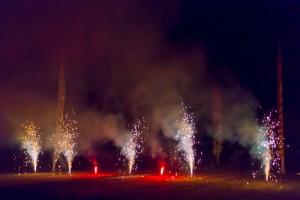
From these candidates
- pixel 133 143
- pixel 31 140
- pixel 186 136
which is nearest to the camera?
pixel 186 136

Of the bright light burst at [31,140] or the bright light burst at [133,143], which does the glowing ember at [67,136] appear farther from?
the bright light burst at [133,143]

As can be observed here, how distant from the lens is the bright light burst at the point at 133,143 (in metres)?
34.1

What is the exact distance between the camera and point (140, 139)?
127 feet

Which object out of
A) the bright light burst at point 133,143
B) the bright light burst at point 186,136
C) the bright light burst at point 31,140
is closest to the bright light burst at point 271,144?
the bright light burst at point 186,136

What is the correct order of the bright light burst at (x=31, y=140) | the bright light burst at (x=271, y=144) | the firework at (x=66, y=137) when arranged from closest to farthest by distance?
1. the bright light burst at (x=271, y=144)
2. the firework at (x=66, y=137)
3. the bright light burst at (x=31, y=140)

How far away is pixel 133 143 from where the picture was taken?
116 ft

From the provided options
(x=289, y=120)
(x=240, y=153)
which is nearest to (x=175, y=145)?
(x=240, y=153)

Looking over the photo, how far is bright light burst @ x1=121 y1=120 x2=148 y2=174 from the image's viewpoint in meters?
34.1

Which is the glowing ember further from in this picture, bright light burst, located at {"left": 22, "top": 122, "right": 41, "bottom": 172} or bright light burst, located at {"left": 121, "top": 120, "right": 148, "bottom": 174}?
bright light burst, located at {"left": 121, "top": 120, "right": 148, "bottom": 174}

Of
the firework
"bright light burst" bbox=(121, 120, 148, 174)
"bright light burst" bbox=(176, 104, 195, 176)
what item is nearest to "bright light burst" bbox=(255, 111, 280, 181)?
"bright light burst" bbox=(176, 104, 195, 176)

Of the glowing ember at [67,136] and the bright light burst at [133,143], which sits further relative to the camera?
the bright light burst at [133,143]

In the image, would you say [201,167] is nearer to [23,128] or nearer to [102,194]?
[23,128]

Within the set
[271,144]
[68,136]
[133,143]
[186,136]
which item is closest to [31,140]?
[68,136]

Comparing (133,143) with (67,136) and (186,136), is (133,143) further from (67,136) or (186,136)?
(67,136)
